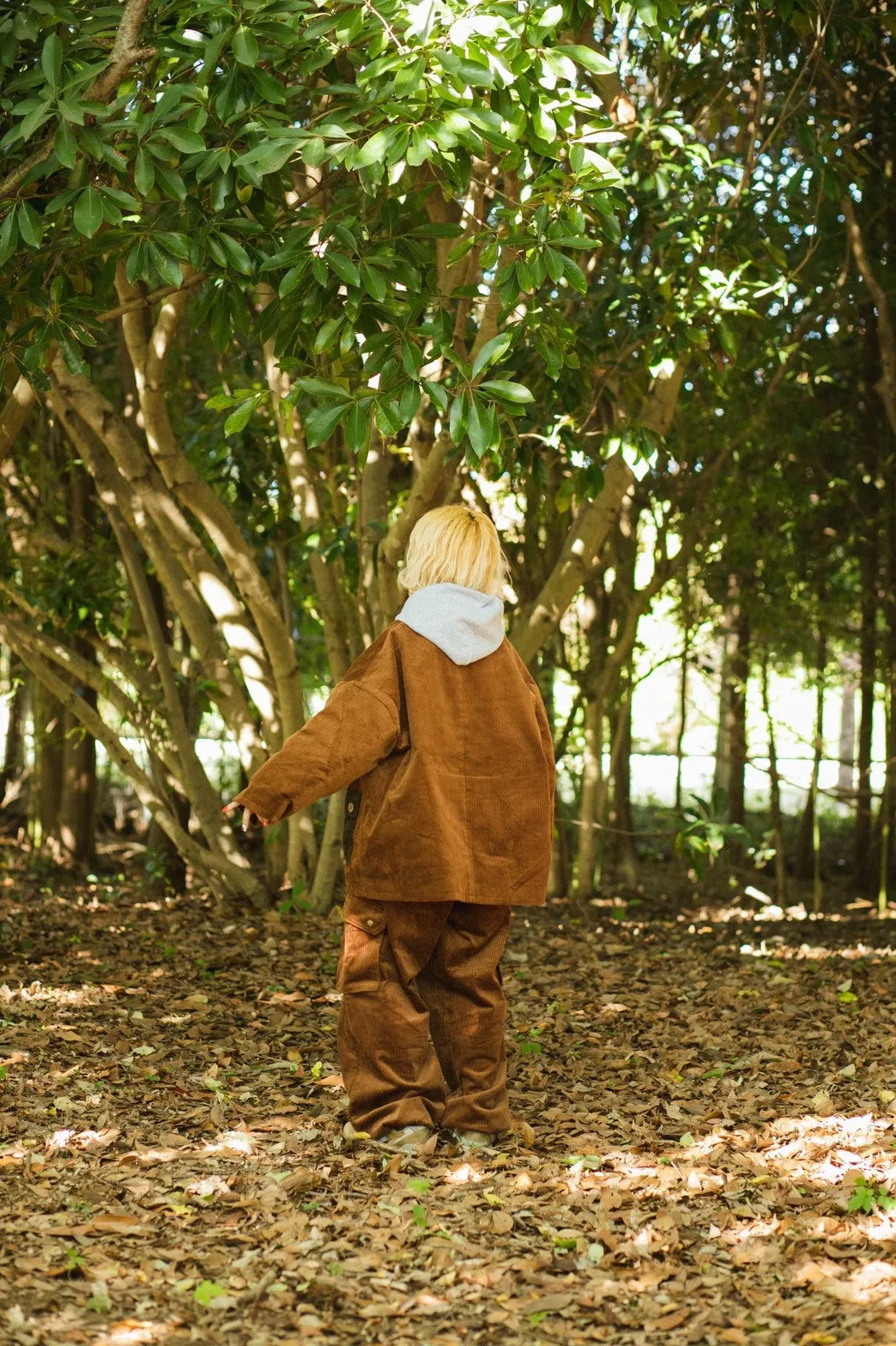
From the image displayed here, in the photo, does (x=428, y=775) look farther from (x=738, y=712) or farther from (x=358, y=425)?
(x=738, y=712)

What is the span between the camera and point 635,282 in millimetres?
5504

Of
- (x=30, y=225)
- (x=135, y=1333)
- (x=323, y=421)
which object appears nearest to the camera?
(x=135, y=1333)

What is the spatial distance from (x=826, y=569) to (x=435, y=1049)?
259 inches

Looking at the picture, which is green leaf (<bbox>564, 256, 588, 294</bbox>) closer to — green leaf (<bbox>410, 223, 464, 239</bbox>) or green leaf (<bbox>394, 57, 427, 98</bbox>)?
green leaf (<bbox>410, 223, 464, 239</bbox>)

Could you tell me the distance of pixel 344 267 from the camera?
3.53 meters

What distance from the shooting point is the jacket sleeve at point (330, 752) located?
3357mm

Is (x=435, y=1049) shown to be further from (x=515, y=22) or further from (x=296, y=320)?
(x=515, y=22)

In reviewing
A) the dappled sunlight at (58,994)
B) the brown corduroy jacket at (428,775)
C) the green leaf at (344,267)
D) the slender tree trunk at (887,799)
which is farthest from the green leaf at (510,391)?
the slender tree trunk at (887,799)

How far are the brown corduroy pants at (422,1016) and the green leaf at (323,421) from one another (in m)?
1.28

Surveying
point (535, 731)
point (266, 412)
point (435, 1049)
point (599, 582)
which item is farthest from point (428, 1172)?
point (599, 582)

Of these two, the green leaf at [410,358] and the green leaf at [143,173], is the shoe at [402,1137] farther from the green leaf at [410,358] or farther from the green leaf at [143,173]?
the green leaf at [143,173]

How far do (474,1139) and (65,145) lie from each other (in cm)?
283

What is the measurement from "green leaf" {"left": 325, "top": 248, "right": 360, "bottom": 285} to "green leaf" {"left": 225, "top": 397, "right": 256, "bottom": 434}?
55cm

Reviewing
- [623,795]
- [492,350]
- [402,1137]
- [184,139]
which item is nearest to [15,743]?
[623,795]
